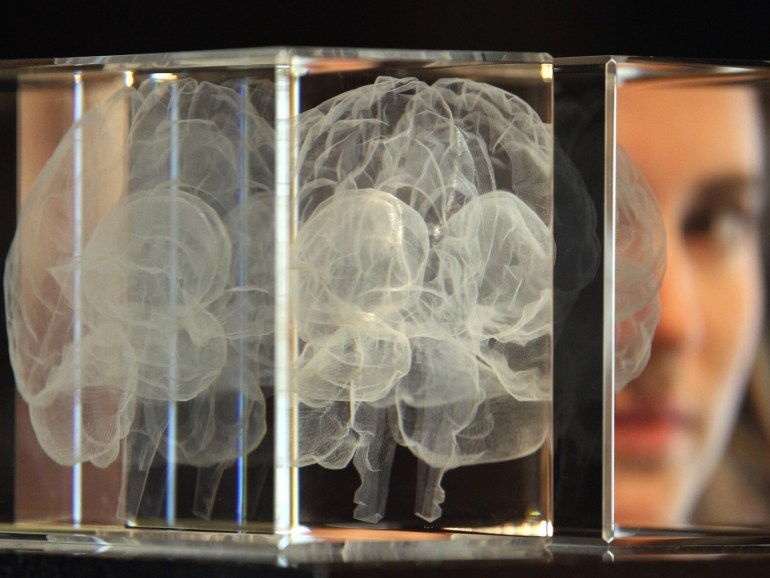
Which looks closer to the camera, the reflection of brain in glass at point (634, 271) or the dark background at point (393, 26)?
the reflection of brain in glass at point (634, 271)

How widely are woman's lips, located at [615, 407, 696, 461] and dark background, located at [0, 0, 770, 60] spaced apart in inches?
23.4

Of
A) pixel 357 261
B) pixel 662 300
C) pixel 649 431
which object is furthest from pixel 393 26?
pixel 649 431

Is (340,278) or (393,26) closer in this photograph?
(340,278)

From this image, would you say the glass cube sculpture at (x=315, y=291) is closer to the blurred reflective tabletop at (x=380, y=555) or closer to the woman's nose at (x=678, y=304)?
the blurred reflective tabletop at (x=380, y=555)

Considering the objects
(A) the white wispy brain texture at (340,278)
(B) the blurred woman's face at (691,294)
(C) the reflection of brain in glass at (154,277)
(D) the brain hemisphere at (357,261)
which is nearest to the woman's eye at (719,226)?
(B) the blurred woman's face at (691,294)

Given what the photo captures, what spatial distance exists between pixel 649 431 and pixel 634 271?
20 centimetres

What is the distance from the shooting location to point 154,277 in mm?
1072

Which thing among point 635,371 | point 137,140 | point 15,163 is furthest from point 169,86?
point 635,371

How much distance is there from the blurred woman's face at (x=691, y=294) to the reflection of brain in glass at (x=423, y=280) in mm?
128

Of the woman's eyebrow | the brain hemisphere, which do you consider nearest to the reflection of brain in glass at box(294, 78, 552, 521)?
the brain hemisphere

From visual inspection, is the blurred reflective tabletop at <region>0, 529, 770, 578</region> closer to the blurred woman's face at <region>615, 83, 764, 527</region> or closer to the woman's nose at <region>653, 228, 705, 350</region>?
the blurred woman's face at <region>615, 83, 764, 527</region>

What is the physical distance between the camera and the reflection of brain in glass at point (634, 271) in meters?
1.08

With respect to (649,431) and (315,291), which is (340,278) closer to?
(315,291)

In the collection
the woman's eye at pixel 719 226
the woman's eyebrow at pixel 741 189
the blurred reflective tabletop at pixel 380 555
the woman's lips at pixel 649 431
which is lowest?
the blurred reflective tabletop at pixel 380 555
